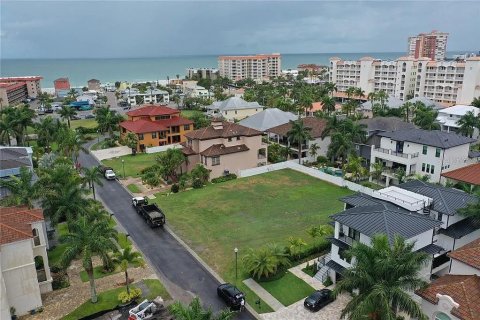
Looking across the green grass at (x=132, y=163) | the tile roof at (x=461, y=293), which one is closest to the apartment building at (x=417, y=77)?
the green grass at (x=132, y=163)

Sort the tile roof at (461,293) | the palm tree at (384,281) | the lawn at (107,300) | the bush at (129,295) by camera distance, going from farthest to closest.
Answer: the bush at (129,295) → the lawn at (107,300) → the tile roof at (461,293) → the palm tree at (384,281)

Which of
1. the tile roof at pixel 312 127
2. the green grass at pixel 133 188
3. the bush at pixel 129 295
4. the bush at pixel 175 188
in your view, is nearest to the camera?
the bush at pixel 129 295

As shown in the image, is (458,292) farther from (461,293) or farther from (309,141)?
(309,141)

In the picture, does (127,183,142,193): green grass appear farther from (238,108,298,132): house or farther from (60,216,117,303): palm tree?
(238,108,298,132): house

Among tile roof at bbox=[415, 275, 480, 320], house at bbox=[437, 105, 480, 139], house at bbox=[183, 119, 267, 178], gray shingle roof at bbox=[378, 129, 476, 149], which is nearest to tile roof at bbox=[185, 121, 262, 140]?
house at bbox=[183, 119, 267, 178]

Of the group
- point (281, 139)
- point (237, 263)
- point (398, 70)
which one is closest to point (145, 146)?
point (281, 139)

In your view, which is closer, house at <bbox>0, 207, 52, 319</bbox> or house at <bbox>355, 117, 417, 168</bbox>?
house at <bbox>0, 207, 52, 319</bbox>

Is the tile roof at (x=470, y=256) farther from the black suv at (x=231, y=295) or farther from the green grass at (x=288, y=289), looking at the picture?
the black suv at (x=231, y=295)

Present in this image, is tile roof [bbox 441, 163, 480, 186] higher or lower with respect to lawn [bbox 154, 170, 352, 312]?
higher
